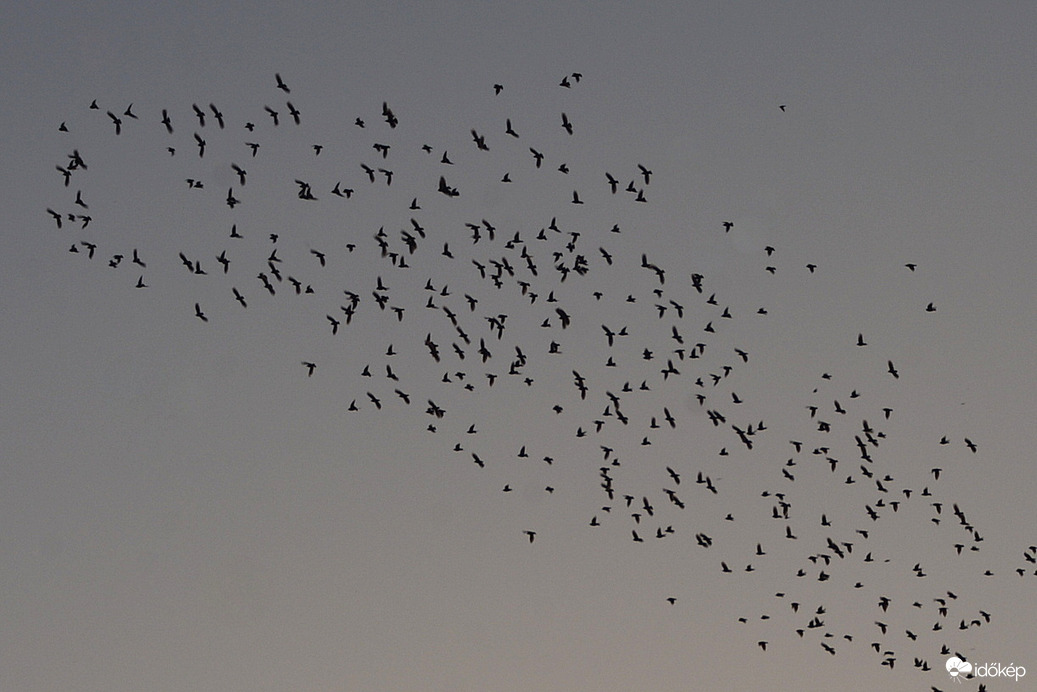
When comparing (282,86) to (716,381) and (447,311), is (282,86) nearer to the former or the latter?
(447,311)

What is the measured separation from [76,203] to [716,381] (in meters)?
30.7

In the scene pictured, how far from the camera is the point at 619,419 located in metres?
102

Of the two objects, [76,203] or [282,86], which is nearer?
[282,86]

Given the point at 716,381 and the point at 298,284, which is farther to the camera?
the point at 716,381

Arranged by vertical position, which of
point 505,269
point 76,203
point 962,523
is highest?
point 76,203

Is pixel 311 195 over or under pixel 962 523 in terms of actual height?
over

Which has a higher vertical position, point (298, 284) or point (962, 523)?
point (298, 284)

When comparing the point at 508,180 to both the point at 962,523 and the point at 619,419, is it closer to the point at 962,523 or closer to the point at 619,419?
the point at 619,419

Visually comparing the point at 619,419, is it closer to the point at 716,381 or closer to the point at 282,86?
the point at 716,381

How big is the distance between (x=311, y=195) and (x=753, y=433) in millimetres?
26283

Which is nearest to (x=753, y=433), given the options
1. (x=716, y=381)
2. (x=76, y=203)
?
(x=716, y=381)

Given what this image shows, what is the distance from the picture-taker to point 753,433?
105 m

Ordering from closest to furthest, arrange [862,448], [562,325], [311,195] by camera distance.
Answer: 1. [311,195]
2. [562,325]
3. [862,448]

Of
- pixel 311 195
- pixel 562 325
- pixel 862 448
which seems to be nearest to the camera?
pixel 311 195
